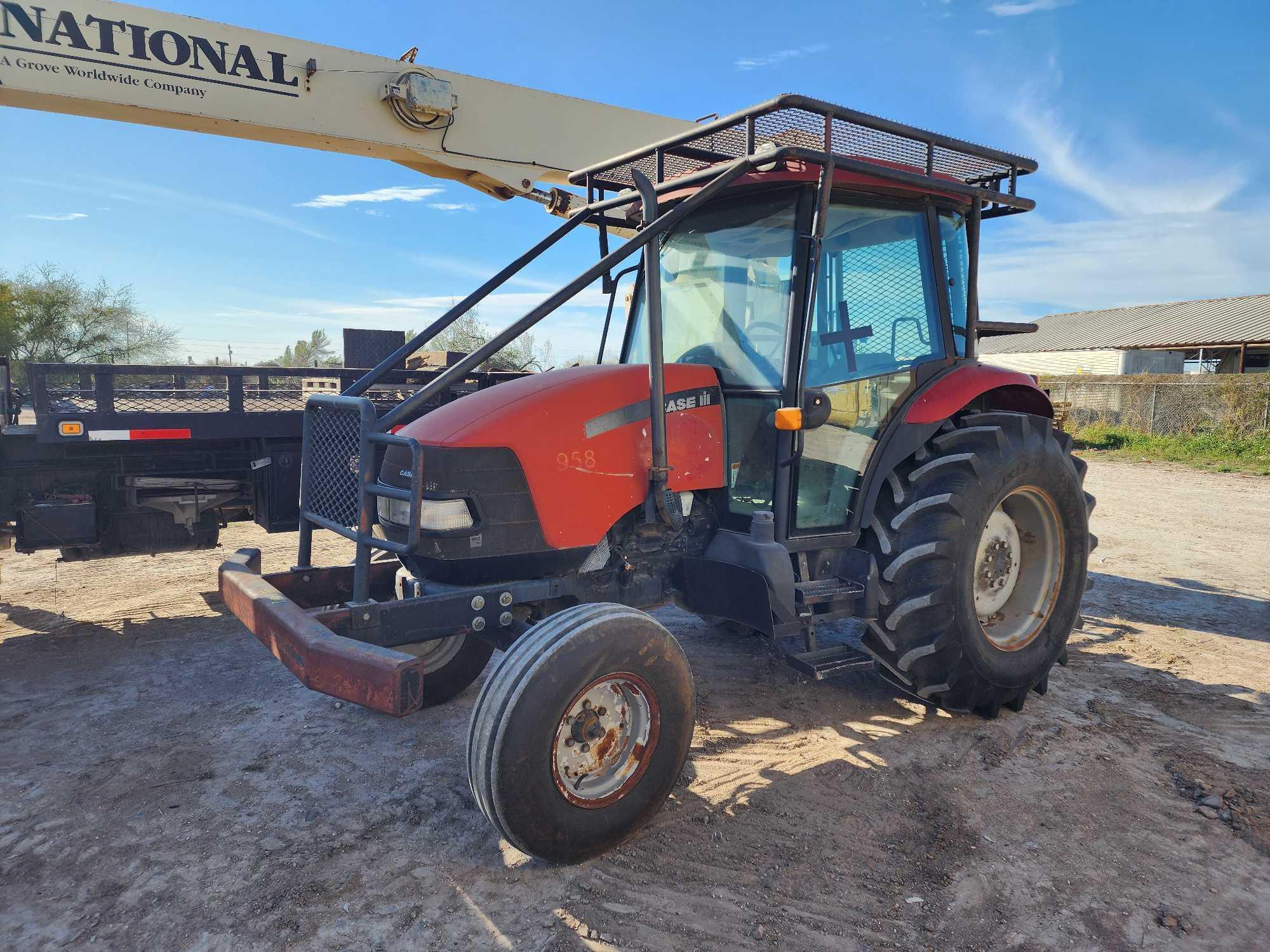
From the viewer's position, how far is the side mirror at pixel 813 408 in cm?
340

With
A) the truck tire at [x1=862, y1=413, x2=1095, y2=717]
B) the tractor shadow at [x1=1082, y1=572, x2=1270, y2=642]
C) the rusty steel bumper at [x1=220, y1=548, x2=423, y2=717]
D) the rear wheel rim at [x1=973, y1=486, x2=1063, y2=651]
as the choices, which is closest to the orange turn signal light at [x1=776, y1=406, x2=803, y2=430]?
the truck tire at [x1=862, y1=413, x2=1095, y2=717]

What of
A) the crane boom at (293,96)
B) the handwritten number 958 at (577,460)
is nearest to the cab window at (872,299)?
the handwritten number 958 at (577,460)

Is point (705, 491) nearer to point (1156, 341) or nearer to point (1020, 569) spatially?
point (1020, 569)

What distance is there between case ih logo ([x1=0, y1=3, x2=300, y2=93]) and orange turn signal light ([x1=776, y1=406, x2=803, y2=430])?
3.81 m

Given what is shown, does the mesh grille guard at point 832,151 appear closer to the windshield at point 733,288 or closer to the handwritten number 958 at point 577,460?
the windshield at point 733,288

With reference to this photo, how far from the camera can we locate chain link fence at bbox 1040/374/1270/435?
15250 mm

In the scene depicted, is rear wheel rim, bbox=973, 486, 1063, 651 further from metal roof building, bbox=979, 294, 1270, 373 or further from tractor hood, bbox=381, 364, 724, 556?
metal roof building, bbox=979, 294, 1270, 373

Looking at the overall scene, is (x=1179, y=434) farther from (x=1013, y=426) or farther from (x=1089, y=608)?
(x=1013, y=426)

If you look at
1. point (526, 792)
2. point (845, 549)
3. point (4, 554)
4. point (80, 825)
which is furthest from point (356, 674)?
point (4, 554)

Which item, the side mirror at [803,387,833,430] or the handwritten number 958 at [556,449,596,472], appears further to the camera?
the side mirror at [803,387,833,430]

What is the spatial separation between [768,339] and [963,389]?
3.27ft

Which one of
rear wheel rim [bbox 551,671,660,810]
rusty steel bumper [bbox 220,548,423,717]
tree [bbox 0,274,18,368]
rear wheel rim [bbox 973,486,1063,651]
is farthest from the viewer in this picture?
tree [bbox 0,274,18,368]

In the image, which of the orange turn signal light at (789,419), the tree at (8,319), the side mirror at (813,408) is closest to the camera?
the orange turn signal light at (789,419)

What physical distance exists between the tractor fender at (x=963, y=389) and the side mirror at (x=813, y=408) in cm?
52
